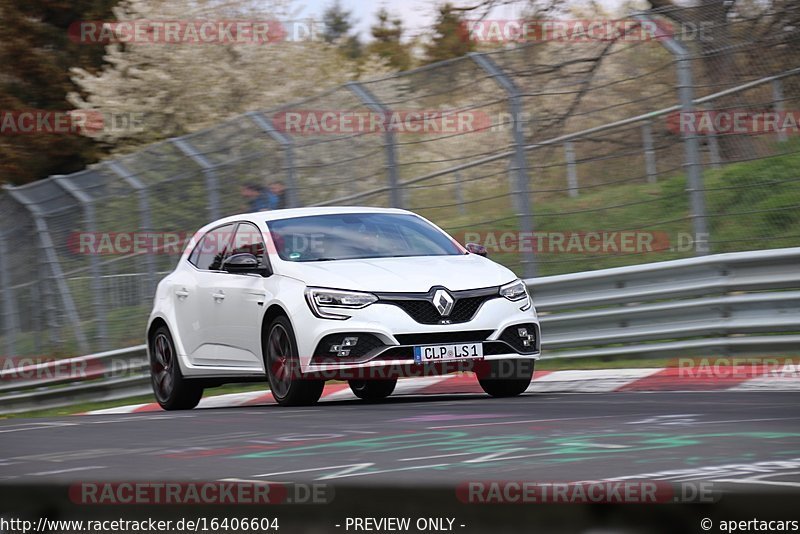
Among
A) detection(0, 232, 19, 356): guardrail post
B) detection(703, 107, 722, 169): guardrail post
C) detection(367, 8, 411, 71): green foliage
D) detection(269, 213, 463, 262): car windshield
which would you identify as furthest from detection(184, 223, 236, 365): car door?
detection(367, 8, 411, 71): green foliage

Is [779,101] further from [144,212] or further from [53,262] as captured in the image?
[53,262]

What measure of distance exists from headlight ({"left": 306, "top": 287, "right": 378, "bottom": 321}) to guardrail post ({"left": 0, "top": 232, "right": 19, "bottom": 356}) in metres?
10.7

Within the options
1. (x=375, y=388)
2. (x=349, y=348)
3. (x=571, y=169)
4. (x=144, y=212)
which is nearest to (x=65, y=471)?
(x=349, y=348)

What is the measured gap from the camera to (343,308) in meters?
8.90

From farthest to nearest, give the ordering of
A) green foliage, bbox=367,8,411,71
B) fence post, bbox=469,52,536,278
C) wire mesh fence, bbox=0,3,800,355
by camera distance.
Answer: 1. green foliage, bbox=367,8,411,71
2. fence post, bbox=469,52,536,278
3. wire mesh fence, bbox=0,3,800,355

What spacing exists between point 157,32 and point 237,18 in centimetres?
251

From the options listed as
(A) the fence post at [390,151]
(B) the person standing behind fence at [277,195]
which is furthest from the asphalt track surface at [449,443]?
(B) the person standing behind fence at [277,195]

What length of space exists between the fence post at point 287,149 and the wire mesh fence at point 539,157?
0.06ft

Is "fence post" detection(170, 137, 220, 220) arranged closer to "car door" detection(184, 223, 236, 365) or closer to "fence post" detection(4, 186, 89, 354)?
"fence post" detection(4, 186, 89, 354)

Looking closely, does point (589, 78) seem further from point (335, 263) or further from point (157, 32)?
point (157, 32)

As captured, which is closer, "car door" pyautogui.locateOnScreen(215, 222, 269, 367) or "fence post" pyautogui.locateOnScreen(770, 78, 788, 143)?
"car door" pyautogui.locateOnScreen(215, 222, 269, 367)

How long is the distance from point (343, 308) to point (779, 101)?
4150mm

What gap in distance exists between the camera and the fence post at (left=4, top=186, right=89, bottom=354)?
1712 cm

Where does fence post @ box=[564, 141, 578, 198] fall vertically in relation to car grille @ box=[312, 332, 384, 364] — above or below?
above
